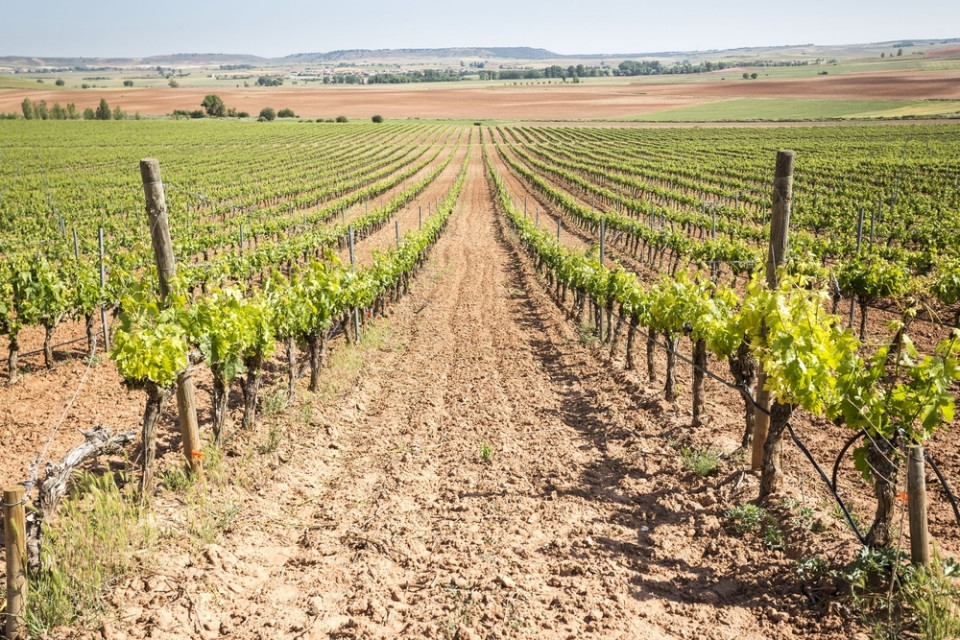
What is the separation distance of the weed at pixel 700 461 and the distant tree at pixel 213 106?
424 ft

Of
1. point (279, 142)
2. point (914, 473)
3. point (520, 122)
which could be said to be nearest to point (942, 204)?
point (914, 473)

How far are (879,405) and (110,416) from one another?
977 cm

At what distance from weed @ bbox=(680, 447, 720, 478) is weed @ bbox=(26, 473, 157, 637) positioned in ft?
18.2

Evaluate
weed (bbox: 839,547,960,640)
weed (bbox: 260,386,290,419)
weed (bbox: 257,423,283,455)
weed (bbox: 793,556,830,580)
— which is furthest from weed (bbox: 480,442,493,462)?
weed (bbox: 839,547,960,640)

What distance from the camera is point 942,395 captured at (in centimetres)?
511

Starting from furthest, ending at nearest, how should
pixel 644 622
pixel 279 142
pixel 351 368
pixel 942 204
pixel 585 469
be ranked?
pixel 279 142 < pixel 942 204 < pixel 351 368 < pixel 585 469 < pixel 644 622

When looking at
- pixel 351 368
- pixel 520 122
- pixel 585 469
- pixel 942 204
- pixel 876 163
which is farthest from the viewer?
pixel 520 122

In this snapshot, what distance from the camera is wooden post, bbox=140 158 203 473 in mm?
6824

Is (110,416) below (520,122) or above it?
below

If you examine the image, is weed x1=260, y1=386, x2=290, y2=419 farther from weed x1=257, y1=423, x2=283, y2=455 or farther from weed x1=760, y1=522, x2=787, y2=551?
weed x1=760, y1=522, x2=787, y2=551

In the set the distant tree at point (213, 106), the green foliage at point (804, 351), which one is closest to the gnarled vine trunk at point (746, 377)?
the green foliage at point (804, 351)

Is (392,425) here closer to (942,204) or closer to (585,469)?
(585,469)

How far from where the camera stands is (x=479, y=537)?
658cm

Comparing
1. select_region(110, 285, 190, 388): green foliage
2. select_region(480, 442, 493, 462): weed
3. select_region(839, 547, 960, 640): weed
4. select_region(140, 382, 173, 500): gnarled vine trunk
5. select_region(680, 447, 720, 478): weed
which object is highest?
select_region(110, 285, 190, 388): green foliage
